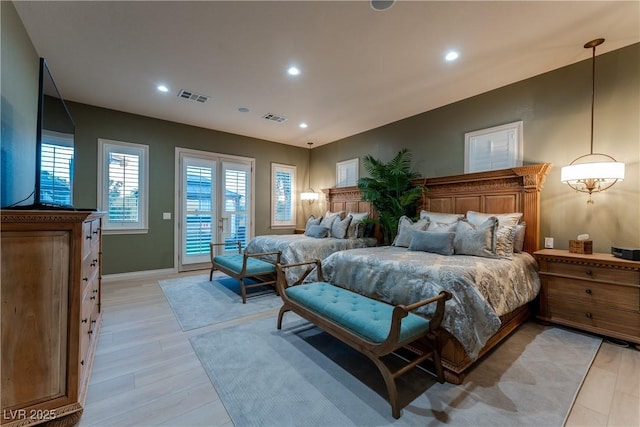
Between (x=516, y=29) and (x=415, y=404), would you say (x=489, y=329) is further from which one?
(x=516, y=29)

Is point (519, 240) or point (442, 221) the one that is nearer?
point (519, 240)

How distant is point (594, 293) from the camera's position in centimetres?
251

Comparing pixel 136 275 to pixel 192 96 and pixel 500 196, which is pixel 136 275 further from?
pixel 500 196

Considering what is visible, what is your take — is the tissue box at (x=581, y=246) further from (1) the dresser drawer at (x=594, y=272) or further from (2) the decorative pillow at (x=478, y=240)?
(2) the decorative pillow at (x=478, y=240)

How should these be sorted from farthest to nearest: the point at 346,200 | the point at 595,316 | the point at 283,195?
the point at 283,195 < the point at 346,200 < the point at 595,316

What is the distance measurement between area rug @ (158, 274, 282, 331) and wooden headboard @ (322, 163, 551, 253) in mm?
2837

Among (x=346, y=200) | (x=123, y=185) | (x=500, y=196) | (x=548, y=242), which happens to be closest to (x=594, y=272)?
(x=548, y=242)

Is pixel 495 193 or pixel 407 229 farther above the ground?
pixel 495 193

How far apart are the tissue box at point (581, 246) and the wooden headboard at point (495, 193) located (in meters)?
0.35

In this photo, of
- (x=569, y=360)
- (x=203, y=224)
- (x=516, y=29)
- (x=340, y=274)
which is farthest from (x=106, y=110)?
(x=569, y=360)

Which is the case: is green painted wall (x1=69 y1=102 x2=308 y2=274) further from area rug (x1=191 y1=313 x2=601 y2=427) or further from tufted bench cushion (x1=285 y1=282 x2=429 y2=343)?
tufted bench cushion (x1=285 y1=282 x2=429 y2=343)

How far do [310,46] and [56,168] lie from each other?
98.3 inches

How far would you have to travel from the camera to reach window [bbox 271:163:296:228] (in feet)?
20.8

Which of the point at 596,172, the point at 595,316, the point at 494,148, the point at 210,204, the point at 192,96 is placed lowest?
the point at 595,316
